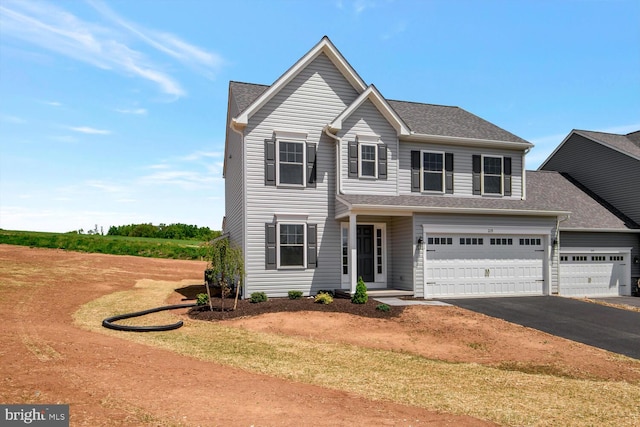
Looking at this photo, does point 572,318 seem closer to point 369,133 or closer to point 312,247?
point 312,247

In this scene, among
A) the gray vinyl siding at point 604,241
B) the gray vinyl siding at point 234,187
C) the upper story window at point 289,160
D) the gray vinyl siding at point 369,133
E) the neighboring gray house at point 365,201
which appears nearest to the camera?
the neighboring gray house at point 365,201

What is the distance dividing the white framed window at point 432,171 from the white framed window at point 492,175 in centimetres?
217

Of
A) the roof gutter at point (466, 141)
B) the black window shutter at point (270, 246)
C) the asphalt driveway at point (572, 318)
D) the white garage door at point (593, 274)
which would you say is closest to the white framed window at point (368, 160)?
the roof gutter at point (466, 141)

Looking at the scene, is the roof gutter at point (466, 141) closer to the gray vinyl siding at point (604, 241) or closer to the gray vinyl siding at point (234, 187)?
the gray vinyl siding at point (604, 241)

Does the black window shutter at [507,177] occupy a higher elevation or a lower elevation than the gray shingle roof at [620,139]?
lower

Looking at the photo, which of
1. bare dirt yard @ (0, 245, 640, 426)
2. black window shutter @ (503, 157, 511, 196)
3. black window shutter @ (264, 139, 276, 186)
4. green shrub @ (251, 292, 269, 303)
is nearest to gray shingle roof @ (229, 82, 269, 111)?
black window shutter @ (264, 139, 276, 186)

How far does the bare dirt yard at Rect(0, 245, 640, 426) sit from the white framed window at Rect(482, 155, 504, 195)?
7.42 meters

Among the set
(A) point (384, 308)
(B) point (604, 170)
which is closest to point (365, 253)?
(A) point (384, 308)

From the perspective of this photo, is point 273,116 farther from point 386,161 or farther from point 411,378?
point 411,378

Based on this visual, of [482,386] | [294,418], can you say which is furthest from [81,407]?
[482,386]

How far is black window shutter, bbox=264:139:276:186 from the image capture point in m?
17.9

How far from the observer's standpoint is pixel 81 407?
6.62m

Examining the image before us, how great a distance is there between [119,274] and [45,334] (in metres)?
17.0

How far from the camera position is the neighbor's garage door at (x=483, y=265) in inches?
739
